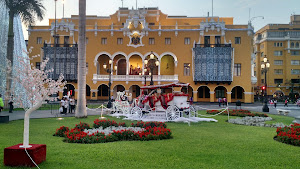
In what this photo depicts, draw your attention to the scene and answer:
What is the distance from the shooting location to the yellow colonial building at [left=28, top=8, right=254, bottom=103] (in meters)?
41.8

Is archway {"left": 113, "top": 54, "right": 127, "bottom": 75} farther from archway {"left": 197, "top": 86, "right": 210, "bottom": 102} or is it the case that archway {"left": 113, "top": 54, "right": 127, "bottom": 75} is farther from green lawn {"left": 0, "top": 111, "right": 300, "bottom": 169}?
green lawn {"left": 0, "top": 111, "right": 300, "bottom": 169}

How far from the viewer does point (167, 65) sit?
150ft

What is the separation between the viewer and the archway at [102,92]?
44781mm

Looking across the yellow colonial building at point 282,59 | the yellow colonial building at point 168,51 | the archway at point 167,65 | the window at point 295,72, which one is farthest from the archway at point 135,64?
the window at point 295,72

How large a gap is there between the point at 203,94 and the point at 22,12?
2953 cm

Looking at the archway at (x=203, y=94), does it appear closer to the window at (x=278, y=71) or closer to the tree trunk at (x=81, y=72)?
the window at (x=278, y=71)

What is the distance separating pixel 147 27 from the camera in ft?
140

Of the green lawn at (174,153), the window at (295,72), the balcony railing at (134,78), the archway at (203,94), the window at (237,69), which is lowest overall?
the green lawn at (174,153)

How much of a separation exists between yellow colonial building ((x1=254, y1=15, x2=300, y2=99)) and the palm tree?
4995cm

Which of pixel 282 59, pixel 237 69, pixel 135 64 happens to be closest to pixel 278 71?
pixel 282 59

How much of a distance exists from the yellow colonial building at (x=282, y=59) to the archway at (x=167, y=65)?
2606 centimetres

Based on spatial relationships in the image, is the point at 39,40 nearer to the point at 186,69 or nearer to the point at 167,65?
the point at 167,65

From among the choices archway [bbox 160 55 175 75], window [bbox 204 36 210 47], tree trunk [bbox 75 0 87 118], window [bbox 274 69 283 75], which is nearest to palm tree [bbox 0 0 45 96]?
tree trunk [bbox 75 0 87 118]

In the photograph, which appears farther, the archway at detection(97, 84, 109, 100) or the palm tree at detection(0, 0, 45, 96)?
the archway at detection(97, 84, 109, 100)
